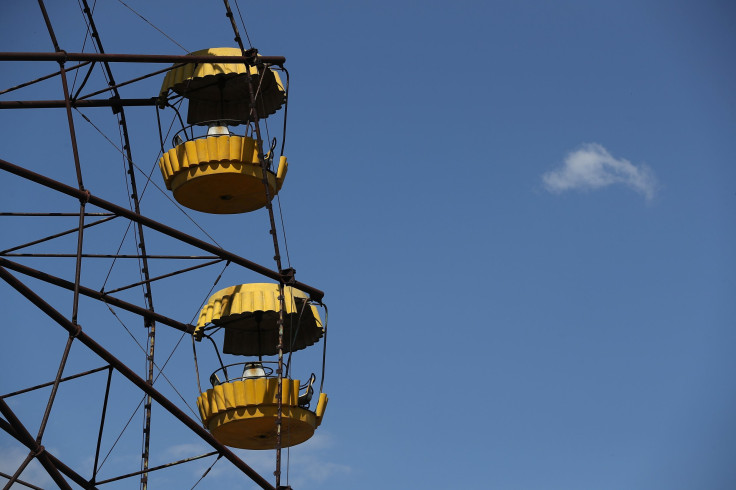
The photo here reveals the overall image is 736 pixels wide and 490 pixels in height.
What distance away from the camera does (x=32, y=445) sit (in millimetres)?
24797

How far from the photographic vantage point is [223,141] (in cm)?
2972

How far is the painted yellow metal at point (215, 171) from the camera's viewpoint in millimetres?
29688

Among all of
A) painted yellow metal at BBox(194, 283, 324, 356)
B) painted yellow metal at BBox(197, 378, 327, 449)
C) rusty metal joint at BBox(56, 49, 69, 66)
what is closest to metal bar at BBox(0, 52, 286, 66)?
rusty metal joint at BBox(56, 49, 69, 66)

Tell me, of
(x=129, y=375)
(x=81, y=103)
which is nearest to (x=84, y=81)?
(x=81, y=103)

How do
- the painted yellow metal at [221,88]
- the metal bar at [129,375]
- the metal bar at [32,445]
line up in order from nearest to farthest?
the metal bar at [32,445]
the metal bar at [129,375]
the painted yellow metal at [221,88]

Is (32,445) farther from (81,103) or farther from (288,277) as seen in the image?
(81,103)

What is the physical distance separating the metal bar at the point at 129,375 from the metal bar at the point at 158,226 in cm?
245

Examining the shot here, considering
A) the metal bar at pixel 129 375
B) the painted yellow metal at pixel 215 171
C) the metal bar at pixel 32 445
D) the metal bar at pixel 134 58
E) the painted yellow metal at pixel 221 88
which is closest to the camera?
the metal bar at pixel 32 445

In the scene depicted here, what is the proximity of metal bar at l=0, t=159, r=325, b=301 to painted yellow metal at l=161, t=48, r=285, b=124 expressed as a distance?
3092mm

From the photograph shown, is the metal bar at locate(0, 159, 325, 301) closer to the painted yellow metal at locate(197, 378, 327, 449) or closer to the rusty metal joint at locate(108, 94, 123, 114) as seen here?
the painted yellow metal at locate(197, 378, 327, 449)

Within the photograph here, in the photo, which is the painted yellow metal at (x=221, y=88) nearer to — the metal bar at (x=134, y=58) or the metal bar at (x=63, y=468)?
the metal bar at (x=134, y=58)

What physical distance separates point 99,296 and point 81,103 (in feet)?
16.0

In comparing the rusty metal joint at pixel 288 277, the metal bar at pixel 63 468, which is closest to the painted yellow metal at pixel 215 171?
the rusty metal joint at pixel 288 277

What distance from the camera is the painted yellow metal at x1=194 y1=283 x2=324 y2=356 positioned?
97.5 feet
